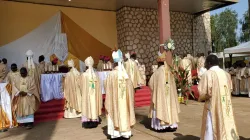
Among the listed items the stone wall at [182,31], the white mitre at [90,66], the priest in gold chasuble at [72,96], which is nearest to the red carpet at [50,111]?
A: the priest in gold chasuble at [72,96]

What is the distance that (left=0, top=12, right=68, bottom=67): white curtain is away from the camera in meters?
11.9

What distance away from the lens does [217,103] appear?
4.05 m

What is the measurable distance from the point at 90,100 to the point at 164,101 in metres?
2.08

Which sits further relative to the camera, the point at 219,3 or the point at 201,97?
the point at 219,3

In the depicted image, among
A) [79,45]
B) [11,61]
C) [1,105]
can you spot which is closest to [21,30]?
[11,61]

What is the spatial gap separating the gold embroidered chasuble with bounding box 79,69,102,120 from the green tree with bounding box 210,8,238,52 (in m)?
37.9

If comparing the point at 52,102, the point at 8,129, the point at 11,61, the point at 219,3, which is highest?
the point at 219,3

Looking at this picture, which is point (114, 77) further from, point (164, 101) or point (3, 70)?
point (3, 70)

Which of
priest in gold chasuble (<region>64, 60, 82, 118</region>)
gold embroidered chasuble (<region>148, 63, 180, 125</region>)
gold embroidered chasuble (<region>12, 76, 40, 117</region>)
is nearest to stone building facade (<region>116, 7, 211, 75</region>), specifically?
priest in gold chasuble (<region>64, 60, 82, 118</region>)

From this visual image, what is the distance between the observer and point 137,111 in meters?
8.59

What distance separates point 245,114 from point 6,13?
10826 mm

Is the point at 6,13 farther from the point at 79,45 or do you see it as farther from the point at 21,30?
the point at 79,45

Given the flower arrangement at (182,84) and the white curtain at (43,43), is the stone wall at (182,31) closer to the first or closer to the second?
the flower arrangement at (182,84)

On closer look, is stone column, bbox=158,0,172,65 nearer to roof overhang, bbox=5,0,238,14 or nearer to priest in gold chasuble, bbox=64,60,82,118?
priest in gold chasuble, bbox=64,60,82,118
